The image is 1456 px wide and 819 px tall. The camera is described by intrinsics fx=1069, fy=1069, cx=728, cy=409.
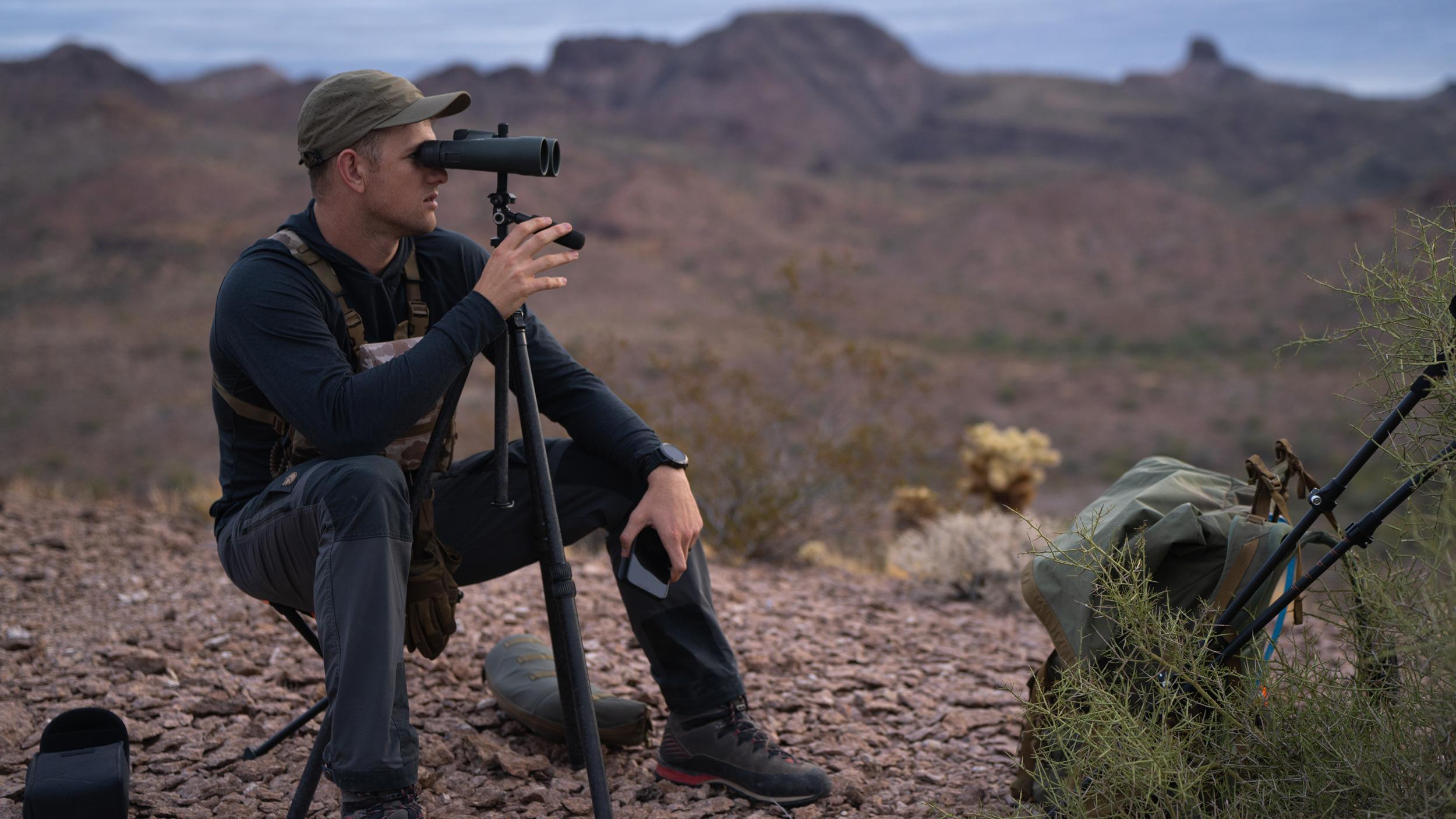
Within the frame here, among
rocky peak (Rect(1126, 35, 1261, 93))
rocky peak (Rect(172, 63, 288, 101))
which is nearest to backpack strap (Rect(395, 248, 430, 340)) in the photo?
rocky peak (Rect(172, 63, 288, 101))

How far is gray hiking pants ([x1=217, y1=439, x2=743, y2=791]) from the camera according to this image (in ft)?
6.50

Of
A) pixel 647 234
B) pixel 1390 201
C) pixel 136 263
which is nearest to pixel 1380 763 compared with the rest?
pixel 136 263

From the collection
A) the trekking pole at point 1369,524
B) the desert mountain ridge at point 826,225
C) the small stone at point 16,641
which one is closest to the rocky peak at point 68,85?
the desert mountain ridge at point 826,225

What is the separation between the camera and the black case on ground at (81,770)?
2105mm

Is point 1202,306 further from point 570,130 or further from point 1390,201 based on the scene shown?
point 570,130

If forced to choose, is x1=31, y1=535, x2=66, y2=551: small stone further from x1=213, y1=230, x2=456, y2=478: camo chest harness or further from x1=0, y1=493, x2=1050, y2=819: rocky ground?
x1=213, y1=230, x2=456, y2=478: camo chest harness

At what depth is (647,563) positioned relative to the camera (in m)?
2.42

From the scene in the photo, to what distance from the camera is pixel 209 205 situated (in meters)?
31.4

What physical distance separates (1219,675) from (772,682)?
1.55 meters

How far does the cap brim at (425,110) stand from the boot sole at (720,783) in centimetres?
160

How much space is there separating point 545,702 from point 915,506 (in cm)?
428

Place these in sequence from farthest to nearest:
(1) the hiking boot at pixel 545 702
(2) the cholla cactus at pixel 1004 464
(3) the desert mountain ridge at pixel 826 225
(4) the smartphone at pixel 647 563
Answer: (3) the desert mountain ridge at pixel 826 225 → (2) the cholla cactus at pixel 1004 464 → (1) the hiking boot at pixel 545 702 → (4) the smartphone at pixel 647 563

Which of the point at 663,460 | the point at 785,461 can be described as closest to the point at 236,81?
the point at 785,461

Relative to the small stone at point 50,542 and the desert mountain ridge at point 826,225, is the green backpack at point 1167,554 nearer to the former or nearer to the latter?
the small stone at point 50,542
